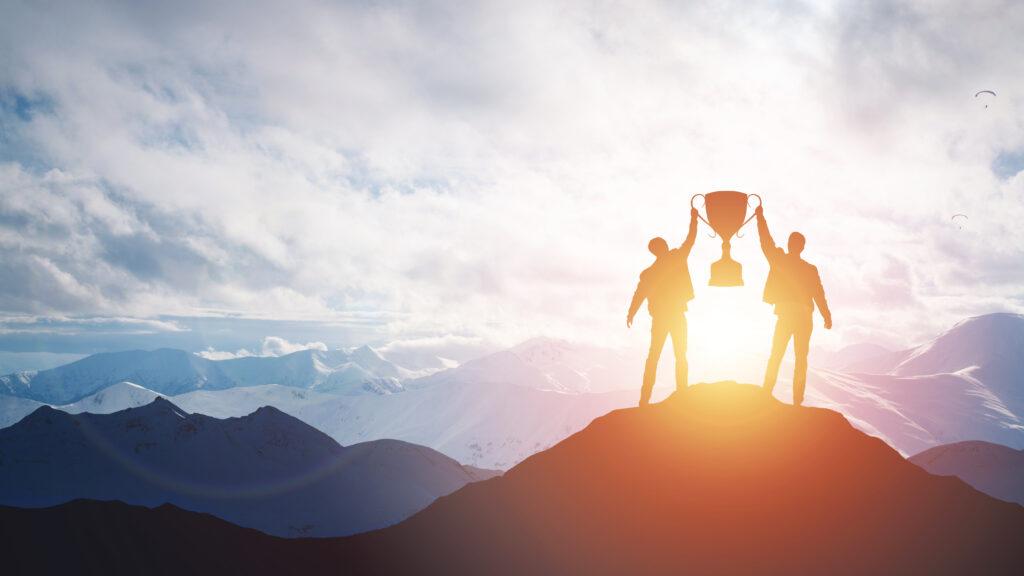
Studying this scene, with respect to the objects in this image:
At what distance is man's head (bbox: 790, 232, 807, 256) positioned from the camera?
13.6 meters

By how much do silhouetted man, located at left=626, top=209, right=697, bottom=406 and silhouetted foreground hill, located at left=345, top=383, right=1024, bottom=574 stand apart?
1460 mm

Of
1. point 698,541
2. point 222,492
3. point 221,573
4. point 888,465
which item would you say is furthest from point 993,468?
point 222,492

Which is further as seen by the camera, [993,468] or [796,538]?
[993,468]

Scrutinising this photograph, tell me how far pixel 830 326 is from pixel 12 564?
29446 mm

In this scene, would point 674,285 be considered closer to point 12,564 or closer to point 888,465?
point 888,465

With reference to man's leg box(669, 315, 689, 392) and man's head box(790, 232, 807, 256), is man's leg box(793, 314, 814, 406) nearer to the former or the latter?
man's head box(790, 232, 807, 256)

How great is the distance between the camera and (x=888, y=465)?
536 inches

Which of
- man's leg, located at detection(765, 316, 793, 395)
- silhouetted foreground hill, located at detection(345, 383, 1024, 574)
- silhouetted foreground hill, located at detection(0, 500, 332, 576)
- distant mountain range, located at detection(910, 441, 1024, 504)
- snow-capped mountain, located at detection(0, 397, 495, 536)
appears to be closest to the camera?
silhouetted foreground hill, located at detection(345, 383, 1024, 574)

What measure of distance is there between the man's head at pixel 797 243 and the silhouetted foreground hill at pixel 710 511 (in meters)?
3.59

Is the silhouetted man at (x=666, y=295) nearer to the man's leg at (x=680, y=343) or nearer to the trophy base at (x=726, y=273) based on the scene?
the man's leg at (x=680, y=343)

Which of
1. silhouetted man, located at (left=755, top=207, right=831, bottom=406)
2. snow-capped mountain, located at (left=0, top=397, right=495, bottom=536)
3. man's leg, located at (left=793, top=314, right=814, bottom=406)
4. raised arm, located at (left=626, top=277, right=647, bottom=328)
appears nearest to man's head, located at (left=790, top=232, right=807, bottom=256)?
silhouetted man, located at (left=755, top=207, right=831, bottom=406)

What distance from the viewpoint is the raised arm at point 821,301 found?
45.5 ft

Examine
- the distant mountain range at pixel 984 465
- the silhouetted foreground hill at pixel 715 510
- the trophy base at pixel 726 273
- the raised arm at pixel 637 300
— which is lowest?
the distant mountain range at pixel 984 465

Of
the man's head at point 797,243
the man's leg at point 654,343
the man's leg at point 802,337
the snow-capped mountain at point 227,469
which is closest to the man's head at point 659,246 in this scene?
the man's leg at point 654,343
